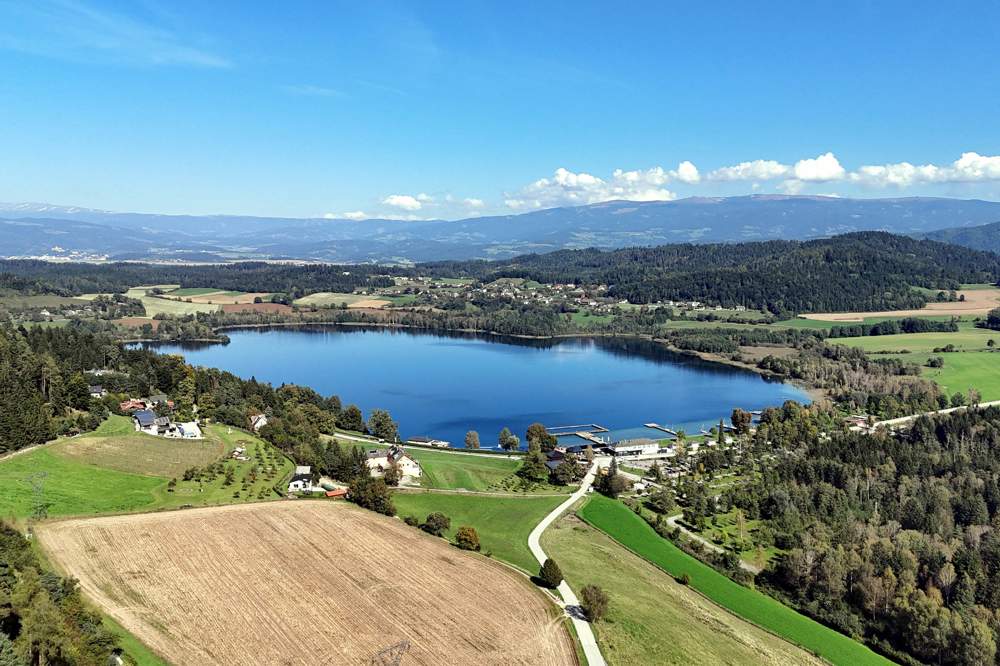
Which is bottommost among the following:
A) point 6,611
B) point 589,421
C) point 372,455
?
point 589,421

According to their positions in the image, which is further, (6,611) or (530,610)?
(530,610)

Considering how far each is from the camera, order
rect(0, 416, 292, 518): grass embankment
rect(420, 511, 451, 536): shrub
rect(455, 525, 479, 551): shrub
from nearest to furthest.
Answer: rect(0, 416, 292, 518): grass embankment, rect(455, 525, 479, 551): shrub, rect(420, 511, 451, 536): shrub

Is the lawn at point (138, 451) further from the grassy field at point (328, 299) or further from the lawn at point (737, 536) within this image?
the grassy field at point (328, 299)

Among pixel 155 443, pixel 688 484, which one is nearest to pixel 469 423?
pixel 688 484

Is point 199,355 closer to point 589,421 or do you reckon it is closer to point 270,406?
point 270,406

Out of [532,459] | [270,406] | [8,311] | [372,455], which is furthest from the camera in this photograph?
[8,311]

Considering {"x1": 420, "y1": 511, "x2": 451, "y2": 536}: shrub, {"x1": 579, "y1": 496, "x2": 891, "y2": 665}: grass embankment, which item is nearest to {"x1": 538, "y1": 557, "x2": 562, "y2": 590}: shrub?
{"x1": 420, "y1": 511, "x2": 451, "y2": 536}: shrub

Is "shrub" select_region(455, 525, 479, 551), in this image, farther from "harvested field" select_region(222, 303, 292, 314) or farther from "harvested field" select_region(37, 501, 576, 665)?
"harvested field" select_region(222, 303, 292, 314)
